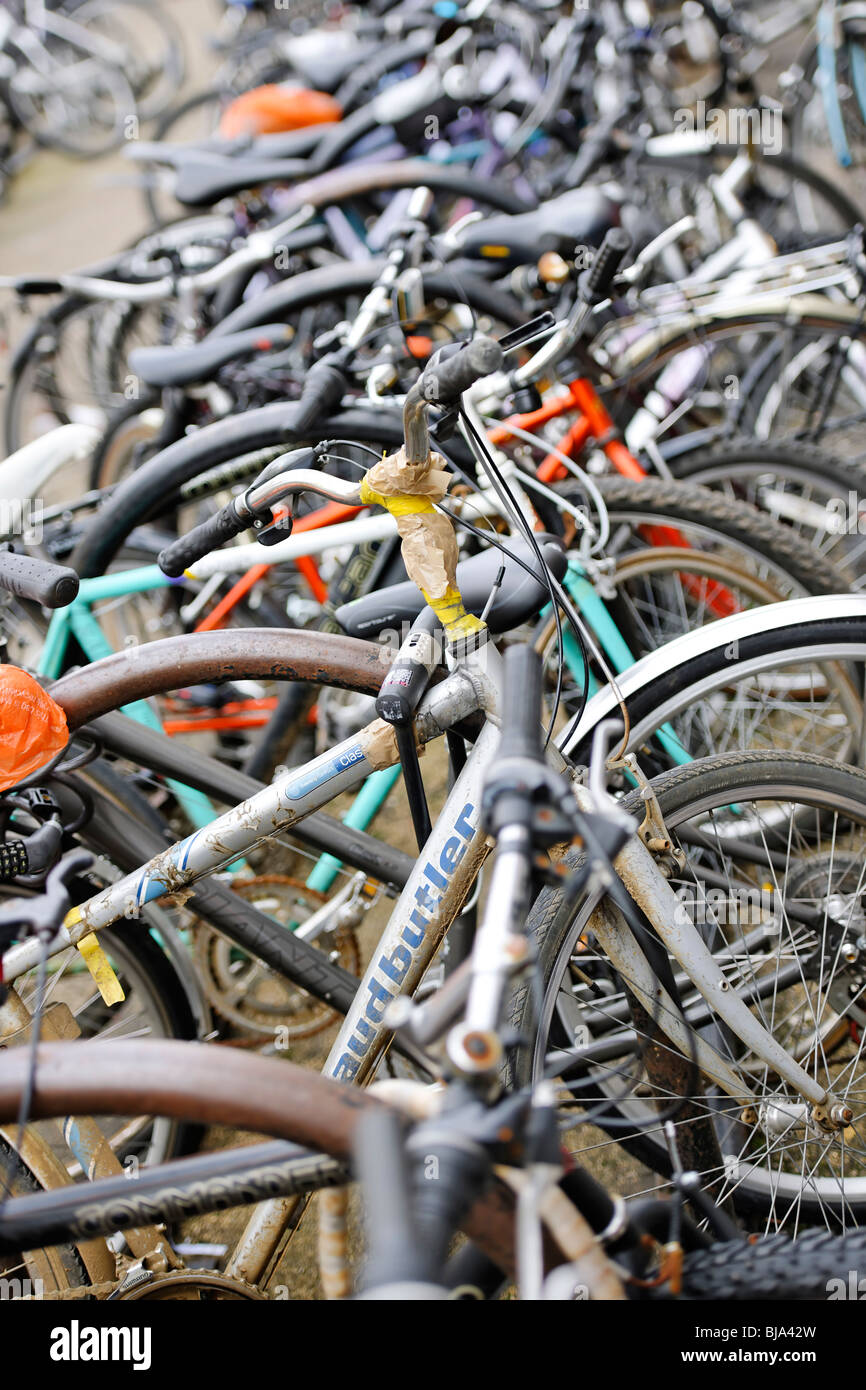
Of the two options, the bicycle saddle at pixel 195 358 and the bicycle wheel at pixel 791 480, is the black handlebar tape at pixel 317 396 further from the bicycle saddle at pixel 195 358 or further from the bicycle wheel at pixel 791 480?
the bicycle wheel at pixel 791 480

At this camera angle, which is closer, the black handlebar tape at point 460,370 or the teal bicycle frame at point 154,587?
the black handlebar tape at point 460,370

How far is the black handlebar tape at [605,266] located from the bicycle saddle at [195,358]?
3.07 ft

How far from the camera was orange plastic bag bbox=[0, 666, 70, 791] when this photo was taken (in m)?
1.61

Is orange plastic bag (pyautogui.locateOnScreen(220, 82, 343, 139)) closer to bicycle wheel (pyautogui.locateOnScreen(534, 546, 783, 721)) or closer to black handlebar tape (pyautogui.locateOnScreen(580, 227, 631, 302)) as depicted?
black handlebar tape (pyautogui.locateOnScreen(580, 227, 631, 302))

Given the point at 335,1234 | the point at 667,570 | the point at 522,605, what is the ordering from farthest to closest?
the point at 667,570 → the point at 522,605 → the point at 335,1234

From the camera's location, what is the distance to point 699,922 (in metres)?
1.86

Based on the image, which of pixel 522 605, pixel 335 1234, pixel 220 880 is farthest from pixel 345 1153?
pixel 220 880

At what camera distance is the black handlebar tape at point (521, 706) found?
112 cm

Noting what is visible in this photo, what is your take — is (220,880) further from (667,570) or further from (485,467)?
(667,570)

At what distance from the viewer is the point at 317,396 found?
2092 mm

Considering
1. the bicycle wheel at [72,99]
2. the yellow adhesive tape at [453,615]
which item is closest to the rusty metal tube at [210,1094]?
the yellow adhesive tape at [453,615]

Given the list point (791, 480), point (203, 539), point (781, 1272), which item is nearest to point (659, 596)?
point (791, 480)

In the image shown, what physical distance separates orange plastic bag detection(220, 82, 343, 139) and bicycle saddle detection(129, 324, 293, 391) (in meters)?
2.30

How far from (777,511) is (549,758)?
5.30 feet
